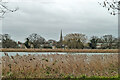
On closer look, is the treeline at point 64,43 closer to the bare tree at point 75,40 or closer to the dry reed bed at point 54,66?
the bare tree at point 75,40

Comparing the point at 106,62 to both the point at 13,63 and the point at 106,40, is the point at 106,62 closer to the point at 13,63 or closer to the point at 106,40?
the point at 13,63

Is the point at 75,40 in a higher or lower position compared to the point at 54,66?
higher

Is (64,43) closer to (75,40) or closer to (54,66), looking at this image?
(75,40)

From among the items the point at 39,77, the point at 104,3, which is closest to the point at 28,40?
the point at 39,77

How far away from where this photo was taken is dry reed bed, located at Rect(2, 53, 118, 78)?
664 centimetres

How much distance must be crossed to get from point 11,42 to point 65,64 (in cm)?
495

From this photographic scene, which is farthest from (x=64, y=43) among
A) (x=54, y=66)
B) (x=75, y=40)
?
(x=54, y=66)

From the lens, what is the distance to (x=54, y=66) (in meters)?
7.33

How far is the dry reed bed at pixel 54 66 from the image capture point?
6.64 m

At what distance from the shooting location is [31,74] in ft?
21.6

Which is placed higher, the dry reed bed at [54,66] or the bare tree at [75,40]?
the bare tree at [75,40]

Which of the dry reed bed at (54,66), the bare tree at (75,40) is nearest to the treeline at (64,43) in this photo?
the bare tree at (75,40)

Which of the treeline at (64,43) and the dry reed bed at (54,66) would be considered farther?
the treeline at (64,43)

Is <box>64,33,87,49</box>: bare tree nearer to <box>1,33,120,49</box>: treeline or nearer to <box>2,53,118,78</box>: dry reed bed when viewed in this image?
<box>1,33,120,49</box>: treeline
